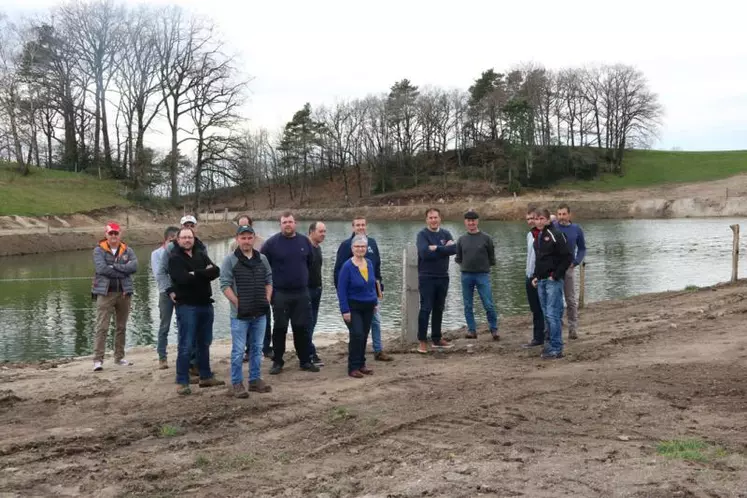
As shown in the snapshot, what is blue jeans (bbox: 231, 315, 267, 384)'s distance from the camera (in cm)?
690

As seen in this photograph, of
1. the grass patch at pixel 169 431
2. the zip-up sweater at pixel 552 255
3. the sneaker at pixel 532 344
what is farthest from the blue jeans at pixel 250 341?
the sneaker at pixel 532 344

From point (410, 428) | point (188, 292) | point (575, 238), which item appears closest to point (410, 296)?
point (575, 238)

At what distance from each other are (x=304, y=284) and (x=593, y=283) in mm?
12608

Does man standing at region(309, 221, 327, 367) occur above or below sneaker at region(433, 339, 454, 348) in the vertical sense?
above

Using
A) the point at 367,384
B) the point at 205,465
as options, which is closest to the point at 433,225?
the point at 367,384

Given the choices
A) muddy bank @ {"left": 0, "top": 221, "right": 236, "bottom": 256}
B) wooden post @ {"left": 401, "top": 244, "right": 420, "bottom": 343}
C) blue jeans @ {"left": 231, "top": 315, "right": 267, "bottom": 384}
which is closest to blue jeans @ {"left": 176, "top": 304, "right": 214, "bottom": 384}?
blue jeans @ {"left": 231, "top": 315, "right": 267, "bottom": 384}

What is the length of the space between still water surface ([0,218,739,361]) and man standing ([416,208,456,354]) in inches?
144

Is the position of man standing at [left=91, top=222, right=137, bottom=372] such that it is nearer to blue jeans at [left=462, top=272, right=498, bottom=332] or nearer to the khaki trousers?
the khaki trousers

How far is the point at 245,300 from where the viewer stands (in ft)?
22.7

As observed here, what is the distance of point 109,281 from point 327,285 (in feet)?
36.2

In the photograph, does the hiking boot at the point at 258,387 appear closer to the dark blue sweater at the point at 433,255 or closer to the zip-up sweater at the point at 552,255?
the dark blue sweater at the point at 433,255

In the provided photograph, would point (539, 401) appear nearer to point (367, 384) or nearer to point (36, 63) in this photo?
point (367, 384)

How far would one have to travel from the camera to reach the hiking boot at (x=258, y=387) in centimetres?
695

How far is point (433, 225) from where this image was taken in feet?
30.4
